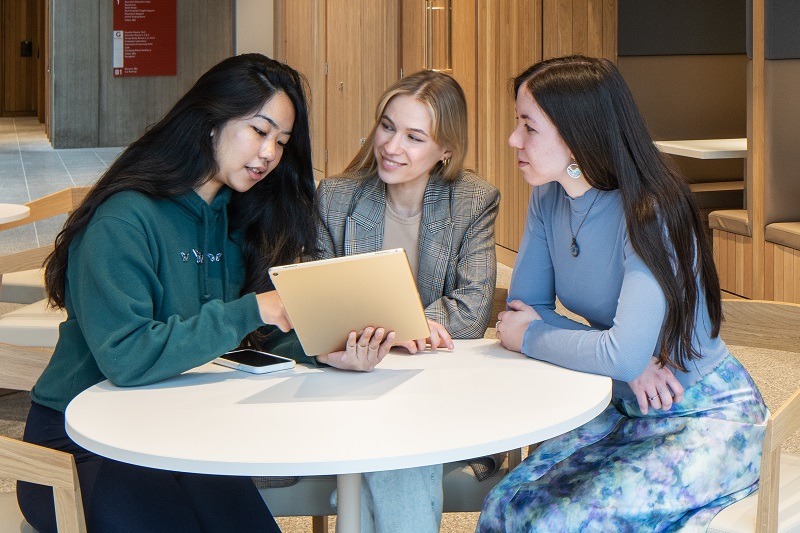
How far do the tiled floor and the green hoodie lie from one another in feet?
18.2

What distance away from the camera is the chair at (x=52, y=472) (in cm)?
169

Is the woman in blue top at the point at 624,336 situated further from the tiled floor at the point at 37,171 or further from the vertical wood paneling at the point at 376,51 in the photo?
the vertical wood paneling at the point at 376,51

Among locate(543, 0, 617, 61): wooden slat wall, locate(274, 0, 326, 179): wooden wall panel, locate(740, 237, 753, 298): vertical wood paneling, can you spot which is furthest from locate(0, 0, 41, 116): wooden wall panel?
locate(740, 237, 753, 298): vertical wood paneling

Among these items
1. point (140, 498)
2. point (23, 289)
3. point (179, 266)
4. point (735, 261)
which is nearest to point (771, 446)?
point (140, 498)

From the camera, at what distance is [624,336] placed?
6.63 feet

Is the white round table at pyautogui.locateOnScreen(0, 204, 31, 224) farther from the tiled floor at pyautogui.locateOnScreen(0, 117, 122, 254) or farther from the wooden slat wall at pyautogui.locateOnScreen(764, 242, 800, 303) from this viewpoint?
the wooden slat wall at pyautogui.locateOnScreen(764, 242, 800, 303)

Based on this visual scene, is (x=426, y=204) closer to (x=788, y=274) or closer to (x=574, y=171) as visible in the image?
(x=574, y=171)

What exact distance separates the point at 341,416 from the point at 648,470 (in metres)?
0.64

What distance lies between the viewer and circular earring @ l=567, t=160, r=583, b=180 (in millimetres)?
2193

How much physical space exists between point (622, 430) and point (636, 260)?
0.40 m

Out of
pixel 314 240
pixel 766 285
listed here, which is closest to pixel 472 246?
pixel 314 240

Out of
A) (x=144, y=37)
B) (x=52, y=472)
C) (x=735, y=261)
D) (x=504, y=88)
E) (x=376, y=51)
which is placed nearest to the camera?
(x=52, y=472)

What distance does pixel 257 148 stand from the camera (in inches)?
89.5

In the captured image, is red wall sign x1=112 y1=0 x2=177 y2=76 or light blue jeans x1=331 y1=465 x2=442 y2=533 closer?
light blue jeans x1=331 y1=465 x2=442 y2=533
